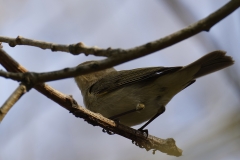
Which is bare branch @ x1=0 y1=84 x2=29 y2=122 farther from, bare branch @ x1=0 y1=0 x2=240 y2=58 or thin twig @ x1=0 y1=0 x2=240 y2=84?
bare branch @ x1=0 y1=0 x2=240 y2=58

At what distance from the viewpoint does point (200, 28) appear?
1.57m

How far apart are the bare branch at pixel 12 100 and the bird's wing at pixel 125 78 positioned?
2381 millimetres

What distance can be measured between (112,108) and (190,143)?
1.68 meters

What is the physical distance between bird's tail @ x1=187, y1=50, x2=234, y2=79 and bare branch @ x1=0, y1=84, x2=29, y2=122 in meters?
2.42

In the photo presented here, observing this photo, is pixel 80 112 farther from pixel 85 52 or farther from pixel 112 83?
pixel 112 83

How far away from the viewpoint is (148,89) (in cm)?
395

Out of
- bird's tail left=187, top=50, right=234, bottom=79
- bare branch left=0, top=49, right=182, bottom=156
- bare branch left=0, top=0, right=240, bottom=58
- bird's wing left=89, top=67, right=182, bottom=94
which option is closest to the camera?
bare branch left=0, top=0, right=240, bottom=58

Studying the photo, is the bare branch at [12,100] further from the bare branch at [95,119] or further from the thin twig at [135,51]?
the bare branch at [95,119]

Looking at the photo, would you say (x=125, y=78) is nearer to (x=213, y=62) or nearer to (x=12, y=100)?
(x=213, y=62)

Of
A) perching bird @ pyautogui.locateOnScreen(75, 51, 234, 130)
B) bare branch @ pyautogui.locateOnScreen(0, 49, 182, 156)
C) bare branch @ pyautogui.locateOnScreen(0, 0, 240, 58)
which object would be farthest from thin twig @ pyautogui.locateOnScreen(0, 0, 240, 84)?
perching bird @ pyautogui.locateOnScreen(75, 51, 234, 130)

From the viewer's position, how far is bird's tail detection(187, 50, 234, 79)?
12.3 feet

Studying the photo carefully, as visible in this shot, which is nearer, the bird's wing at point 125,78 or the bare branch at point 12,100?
the bare branch at point 12,100

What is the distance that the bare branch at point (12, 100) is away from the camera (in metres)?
1.62

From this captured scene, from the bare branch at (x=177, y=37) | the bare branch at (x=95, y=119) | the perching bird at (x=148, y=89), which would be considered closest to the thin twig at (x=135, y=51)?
the bare branch at (x=177, y=37)
